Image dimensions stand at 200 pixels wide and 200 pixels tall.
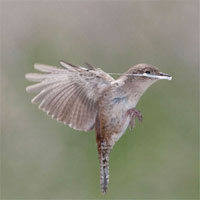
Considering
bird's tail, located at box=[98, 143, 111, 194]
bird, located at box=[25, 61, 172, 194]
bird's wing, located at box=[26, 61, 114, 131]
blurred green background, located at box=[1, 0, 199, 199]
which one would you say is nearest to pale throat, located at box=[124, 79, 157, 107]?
bird, located at box=[25, 61, 172, 194]

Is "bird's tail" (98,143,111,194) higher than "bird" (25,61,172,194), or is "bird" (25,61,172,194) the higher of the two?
"bird" (25,61,172,194)

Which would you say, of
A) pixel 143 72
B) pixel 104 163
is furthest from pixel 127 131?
pixel 143 72

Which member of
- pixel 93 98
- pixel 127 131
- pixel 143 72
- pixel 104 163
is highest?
pixel 143 72

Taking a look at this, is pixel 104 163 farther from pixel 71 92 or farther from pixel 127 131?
pixel 127 131

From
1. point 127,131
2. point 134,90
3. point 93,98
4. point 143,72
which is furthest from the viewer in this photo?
point 127,131

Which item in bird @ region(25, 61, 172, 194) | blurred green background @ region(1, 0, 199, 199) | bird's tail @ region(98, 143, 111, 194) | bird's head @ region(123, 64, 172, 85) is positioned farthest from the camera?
blurred green background @ region(1, 0, 199, 199)

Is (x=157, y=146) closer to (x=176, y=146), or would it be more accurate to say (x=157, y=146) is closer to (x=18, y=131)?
(x=176, y=146)

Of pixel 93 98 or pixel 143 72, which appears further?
pixel 93 98

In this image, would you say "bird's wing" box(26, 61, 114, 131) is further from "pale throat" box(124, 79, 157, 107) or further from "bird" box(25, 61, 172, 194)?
"pale throat" box(124, 79, 157, 107)
